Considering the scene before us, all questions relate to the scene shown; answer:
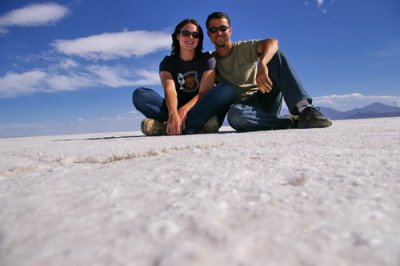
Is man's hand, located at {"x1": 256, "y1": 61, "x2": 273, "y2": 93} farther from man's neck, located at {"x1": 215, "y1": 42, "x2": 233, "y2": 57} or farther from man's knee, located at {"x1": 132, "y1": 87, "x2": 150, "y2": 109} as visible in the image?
man's knee, located at {"x1": 132, "y1": 87, "x2": 150, "y2": 109}

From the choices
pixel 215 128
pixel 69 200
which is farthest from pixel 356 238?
pixel 215 128

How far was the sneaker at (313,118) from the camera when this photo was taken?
7.77ft

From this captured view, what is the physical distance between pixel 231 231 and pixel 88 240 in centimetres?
17

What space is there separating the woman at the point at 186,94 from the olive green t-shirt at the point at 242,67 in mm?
153

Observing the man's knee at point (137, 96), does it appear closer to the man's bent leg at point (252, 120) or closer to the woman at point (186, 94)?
the woman at point (186, 94)

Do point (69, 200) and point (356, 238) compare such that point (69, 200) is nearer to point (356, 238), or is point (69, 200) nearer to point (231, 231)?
point (231, 231)

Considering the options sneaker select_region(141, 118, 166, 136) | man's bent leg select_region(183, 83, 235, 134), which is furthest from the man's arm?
sneaker select_region(141, 118, 166, 136)

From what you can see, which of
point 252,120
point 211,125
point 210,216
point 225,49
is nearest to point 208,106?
point 211,125

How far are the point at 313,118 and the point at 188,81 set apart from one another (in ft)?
3.50

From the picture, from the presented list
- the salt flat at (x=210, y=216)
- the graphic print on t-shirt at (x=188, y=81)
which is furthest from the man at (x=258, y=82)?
the salt flat at (x=210, y=216)

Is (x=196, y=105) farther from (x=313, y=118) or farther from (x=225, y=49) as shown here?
(x=313, y=118)

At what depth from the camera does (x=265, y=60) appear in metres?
2.38

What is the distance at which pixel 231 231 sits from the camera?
39 centimetres

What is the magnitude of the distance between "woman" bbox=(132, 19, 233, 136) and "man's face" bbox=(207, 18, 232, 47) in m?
0.12
